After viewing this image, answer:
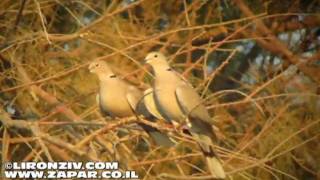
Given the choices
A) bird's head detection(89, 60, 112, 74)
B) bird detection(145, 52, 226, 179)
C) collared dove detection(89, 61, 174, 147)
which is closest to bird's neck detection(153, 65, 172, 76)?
bird detection(145, 52, 226, 179)

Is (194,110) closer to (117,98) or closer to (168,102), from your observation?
(168,102)

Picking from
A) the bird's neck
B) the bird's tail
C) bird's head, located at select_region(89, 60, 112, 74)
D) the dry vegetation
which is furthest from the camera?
the dry vegetation

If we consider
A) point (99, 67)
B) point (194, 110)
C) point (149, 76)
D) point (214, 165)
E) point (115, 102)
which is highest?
point (149, 76)

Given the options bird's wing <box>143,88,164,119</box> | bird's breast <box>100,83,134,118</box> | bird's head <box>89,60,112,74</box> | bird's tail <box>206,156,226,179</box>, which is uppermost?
bird's head <box>89,60,112,74</box>

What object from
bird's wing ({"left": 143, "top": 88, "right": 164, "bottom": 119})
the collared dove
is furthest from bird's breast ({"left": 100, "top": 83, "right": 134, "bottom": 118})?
bird's wing ({"left": 143, "top": 88, "right": 164, "bottom": 119})

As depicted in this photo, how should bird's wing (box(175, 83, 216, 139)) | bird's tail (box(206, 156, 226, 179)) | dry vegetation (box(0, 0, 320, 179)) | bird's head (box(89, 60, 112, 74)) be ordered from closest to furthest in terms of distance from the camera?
bird's tail (box(206, 156, 226, 179))
bird's wing (box(175, 83, 216, 139))
bird's head (box(89, 60, 112, 74))
dry vegetation (box(0, 0, 320, 179))

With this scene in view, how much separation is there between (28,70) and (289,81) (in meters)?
1.04

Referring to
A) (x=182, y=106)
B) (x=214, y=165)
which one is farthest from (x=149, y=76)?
(x=214, y=165)

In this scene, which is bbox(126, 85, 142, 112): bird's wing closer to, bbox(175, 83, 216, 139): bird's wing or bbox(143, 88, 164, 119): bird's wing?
bbox(143, 88, 164, 119): bird's wing

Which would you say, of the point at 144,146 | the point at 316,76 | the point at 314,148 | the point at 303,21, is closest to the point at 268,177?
the point at 314,148

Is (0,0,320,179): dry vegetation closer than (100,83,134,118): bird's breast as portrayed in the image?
No

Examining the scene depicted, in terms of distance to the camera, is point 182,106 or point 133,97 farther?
point 133,97

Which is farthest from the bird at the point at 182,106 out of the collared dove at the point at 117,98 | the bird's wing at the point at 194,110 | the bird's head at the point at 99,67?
the bird's head at the point at 99,67

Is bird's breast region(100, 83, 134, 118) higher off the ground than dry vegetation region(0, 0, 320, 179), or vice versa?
dry vegetation region(0, 0, 320, 179)
